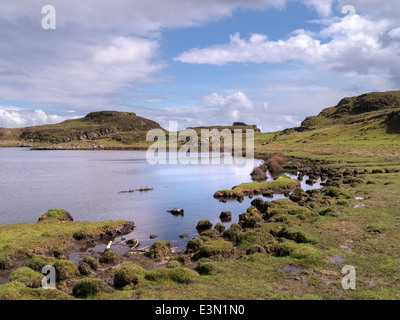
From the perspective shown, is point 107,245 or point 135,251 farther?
point 107,245

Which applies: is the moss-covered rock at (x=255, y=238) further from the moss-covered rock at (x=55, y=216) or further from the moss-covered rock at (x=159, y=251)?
the moss-covered rock at (x=55, y=216)

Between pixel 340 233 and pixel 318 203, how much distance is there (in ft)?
47.7

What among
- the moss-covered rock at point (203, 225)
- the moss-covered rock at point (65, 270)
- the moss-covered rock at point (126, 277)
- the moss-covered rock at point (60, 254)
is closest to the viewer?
the moss-covered rock at point (126, 277)

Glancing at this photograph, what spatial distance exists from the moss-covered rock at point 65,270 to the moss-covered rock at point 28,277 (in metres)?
1.17

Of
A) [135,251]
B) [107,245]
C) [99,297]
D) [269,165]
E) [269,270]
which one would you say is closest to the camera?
[99,297]

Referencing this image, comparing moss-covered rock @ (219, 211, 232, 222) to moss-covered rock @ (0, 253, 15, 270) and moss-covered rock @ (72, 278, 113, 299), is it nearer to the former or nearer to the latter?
moss-covered rock @ (72, 278, 113, 299)

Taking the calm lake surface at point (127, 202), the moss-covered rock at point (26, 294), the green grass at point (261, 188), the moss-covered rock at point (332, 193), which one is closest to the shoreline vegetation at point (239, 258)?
the moss-covered rock at point (26, 294)

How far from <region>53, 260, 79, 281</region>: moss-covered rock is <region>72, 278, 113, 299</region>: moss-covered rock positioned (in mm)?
3548

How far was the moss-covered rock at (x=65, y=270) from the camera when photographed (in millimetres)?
22297

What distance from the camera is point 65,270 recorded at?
74.2 ft

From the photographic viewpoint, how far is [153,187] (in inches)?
2761
